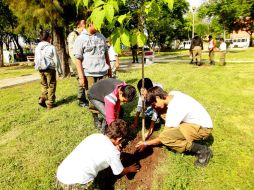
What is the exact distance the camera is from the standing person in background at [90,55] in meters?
5.43

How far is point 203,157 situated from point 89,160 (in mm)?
1868

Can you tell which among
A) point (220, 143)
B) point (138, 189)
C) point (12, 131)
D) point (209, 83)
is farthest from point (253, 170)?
point (209, 83)

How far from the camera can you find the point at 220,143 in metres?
5.07

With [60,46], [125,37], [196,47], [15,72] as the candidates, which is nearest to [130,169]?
[125,37]

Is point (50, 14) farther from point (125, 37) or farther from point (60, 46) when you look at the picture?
point (125, 37)

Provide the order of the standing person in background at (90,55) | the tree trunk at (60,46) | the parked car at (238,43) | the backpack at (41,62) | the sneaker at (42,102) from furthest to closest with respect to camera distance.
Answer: the parked car at (238,43), the tree trunk at (60,46), the sneaker at (42,102), the backpack at (41,62), the standing person in background at (90,55)

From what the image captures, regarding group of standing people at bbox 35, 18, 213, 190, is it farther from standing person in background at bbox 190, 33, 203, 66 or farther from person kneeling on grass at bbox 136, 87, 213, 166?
standing person in background at bbox 190, 33, 203, 66

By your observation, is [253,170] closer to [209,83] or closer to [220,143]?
[220,143]

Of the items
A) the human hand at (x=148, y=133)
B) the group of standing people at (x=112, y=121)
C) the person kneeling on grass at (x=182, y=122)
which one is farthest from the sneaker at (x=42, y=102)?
the person kneeling on grass at (x=182, y=122)

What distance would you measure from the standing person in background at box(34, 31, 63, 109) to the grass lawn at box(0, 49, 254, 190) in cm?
60

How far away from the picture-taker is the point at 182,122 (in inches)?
177

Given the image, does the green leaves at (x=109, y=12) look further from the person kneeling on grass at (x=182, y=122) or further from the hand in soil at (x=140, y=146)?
the hand in soil at (x=140, y=146)

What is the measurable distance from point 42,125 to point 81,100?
55.2 inches

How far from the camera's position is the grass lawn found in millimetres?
4082
